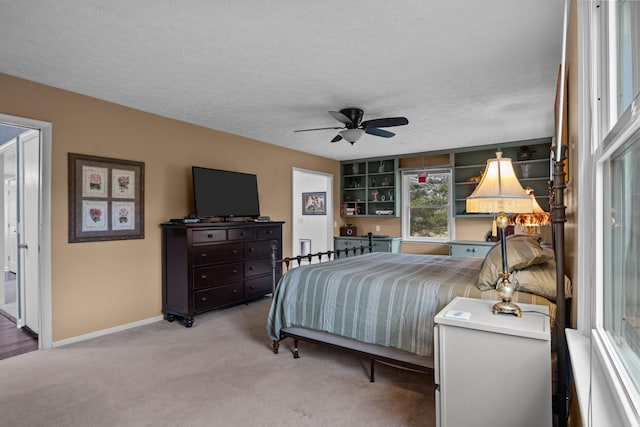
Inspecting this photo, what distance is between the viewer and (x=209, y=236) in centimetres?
417

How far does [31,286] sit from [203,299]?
5.74ft

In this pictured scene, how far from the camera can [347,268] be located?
3.08 meters

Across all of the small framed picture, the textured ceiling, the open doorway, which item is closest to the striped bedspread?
the textured ceiling

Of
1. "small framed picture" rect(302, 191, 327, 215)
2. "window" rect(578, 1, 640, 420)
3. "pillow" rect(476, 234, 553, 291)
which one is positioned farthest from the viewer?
"small framed picture" rect(302, 191, 327, 215)

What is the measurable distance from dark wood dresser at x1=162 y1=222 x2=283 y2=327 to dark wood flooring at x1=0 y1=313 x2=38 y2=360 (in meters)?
1.25

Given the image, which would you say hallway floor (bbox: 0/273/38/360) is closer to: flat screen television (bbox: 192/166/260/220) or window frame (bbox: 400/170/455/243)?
flat screen television (bbox: 192/166/260/220)

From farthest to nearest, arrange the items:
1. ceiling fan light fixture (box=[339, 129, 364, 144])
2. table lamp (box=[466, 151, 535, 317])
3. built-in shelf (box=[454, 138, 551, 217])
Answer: built-in shelf (box=[454, 138, 551, 217]) → ceiling fan light fixture (box=[339, 129, 364, 144]) → table lamp (box=[466, 151, 535, 317])

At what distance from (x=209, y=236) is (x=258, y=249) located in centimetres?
85

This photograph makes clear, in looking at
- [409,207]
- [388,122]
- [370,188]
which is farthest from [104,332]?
[409,207]

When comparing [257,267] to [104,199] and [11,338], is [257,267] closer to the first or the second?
[104,199]

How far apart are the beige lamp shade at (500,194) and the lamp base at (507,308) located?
487 millimetres

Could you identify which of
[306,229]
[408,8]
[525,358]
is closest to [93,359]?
[525,358]

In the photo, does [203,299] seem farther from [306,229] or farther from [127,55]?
[306,229]

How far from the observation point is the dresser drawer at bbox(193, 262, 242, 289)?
4.03 m
